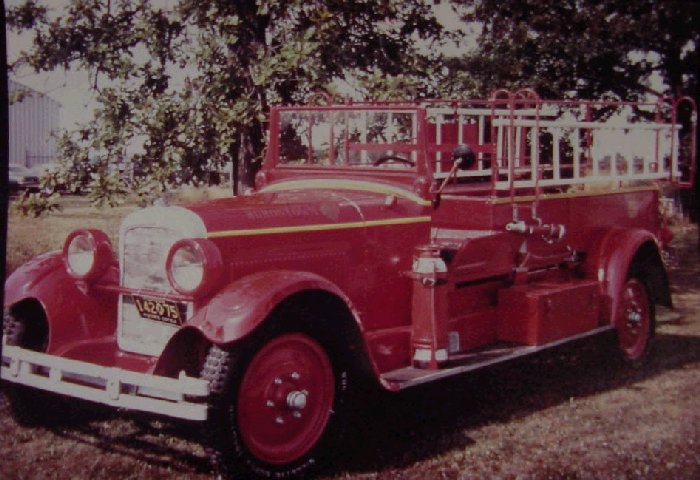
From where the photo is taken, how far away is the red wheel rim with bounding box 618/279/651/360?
261 inches

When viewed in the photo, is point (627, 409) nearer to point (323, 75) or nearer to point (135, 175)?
point (323, 75)

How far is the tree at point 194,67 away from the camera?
7051 millimetres

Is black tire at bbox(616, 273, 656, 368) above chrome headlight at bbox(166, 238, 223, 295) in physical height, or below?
below

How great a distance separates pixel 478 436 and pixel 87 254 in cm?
256

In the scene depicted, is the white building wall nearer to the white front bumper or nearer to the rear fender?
the white front bumper

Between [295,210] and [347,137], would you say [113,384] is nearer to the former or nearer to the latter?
[295,210]

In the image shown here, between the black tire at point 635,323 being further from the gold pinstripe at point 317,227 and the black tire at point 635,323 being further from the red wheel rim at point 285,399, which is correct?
the red wheel rim at point 285,399

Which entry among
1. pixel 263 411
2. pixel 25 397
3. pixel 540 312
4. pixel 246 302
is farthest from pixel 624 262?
pixel 25 397

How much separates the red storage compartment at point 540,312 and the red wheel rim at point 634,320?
0.96 metres

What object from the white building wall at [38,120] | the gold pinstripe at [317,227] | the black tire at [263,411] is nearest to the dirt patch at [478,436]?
the black tire at [263,411]

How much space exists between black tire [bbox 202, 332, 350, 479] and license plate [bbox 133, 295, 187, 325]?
1.82 ft

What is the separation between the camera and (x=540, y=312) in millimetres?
5328

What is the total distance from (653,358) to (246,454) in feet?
14.5

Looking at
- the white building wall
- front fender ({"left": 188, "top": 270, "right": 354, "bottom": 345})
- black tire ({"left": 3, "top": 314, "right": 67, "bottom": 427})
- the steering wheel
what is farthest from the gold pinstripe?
the white building wall
